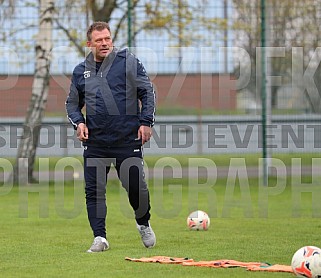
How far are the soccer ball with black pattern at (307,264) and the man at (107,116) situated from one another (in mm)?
2309

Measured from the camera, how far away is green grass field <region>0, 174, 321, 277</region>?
7383mm

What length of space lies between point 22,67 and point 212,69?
3550 mm

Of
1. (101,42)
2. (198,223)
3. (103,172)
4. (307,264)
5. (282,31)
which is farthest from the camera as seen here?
(282,31)

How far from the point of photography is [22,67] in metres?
17.2

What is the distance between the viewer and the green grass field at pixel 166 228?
7.38 metres

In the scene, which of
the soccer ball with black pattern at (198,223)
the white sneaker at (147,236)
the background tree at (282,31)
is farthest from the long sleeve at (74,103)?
the background tree at (282,31)

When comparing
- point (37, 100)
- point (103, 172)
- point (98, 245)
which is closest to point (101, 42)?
point (103, 172)

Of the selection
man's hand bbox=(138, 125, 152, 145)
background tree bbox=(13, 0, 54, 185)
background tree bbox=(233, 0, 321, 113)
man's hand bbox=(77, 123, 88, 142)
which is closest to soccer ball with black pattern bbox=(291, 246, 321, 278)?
man's hand bbox=(138, 125, 152, 145)

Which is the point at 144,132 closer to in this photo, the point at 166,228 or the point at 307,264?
the point at 307,264

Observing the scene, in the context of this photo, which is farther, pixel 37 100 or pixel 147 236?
pixel 37 100

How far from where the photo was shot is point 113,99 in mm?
8297

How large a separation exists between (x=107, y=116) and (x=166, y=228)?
2756mm

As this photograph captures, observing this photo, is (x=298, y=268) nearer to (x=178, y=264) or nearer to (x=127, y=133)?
(x=178, y=264)

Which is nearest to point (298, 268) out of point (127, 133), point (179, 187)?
point (127, 133)
